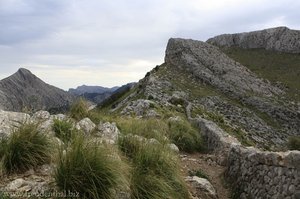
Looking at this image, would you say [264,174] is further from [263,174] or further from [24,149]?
[24,149]

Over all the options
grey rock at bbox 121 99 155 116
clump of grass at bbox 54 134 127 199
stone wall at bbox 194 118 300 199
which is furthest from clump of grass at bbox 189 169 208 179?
grey rock at bbox 121 99 155 116

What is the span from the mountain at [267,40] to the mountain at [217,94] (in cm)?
1751

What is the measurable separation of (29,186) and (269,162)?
497 cm

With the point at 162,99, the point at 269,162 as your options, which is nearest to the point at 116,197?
the point at 269,162

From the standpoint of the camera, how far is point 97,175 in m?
6.52

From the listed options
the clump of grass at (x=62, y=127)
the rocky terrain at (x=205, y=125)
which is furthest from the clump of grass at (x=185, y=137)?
the clump of grass at (x=62, y=127)

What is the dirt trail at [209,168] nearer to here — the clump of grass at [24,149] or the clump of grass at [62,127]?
the clump of grass at [62,127]

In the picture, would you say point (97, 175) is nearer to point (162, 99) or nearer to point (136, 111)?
point (136, 111)

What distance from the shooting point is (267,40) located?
75562mm

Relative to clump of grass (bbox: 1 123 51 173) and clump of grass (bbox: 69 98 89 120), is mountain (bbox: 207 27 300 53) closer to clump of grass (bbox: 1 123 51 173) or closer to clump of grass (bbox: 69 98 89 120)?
clump of grass (bbox: 69 98 89 120)

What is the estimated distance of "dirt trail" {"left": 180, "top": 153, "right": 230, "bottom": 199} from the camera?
10.9 meters

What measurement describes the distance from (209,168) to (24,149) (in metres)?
7.56

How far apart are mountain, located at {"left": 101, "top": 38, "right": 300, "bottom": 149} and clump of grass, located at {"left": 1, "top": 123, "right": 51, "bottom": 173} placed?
19.0 meters

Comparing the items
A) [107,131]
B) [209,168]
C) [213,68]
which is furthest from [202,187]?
[213,68]
